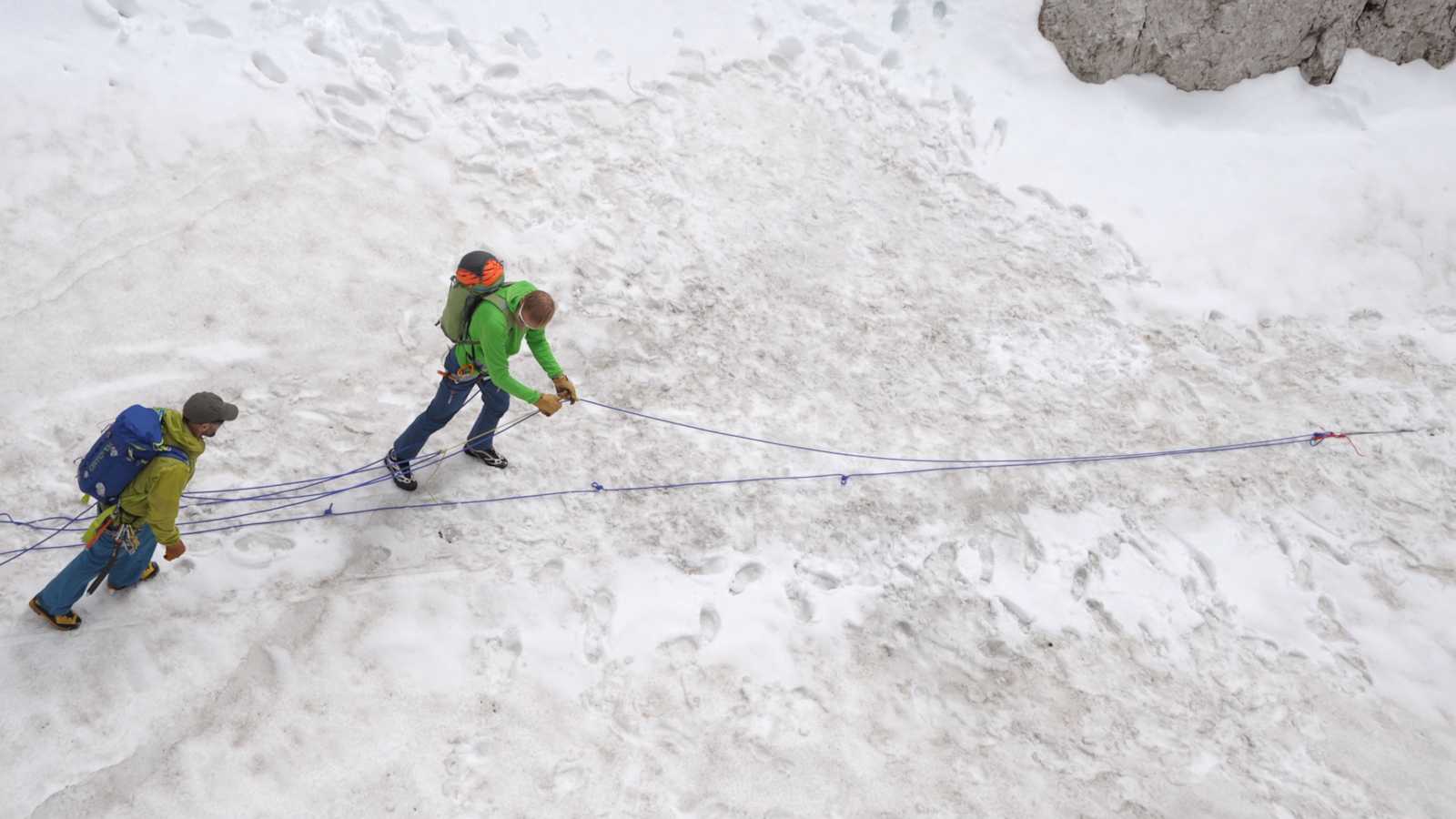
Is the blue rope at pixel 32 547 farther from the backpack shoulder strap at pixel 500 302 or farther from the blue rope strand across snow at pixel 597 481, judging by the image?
the backpack shoulder strap at pixel 500 302

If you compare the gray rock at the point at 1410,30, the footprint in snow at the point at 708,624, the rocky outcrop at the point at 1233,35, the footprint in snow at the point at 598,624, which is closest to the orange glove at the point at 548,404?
the footprint in snow at the point at 598,624

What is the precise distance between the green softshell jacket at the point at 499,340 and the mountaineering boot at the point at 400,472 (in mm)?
1079

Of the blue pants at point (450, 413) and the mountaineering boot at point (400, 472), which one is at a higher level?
the blue pants at point (450, 413)

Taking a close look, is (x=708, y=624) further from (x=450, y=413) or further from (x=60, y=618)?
(x=60, y=618)

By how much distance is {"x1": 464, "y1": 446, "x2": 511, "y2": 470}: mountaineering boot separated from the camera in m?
6.53

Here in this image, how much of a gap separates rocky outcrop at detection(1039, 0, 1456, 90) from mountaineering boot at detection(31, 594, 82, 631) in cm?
1019

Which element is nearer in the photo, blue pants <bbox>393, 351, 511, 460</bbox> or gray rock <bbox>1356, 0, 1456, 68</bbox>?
blue pants <bbox>393, 351, 511, 460</bbox>

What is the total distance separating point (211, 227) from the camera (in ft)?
24.2

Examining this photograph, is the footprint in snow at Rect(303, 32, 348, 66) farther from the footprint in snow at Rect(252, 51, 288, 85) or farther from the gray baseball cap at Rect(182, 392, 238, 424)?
the gray baseball cap at Rect(182, 392, 238, 424)

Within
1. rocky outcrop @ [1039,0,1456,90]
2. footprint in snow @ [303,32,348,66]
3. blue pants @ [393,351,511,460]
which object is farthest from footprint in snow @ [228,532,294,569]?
rocky outcrop @ [1039,0,1456,90]

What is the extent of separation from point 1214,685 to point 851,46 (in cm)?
721

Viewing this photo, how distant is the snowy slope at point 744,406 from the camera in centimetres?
529

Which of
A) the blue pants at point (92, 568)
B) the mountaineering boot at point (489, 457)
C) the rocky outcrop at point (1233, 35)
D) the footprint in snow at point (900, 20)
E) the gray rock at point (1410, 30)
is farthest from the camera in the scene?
the footprint in snow at point (900, 20)

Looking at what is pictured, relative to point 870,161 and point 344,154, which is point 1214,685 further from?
point 344,154
